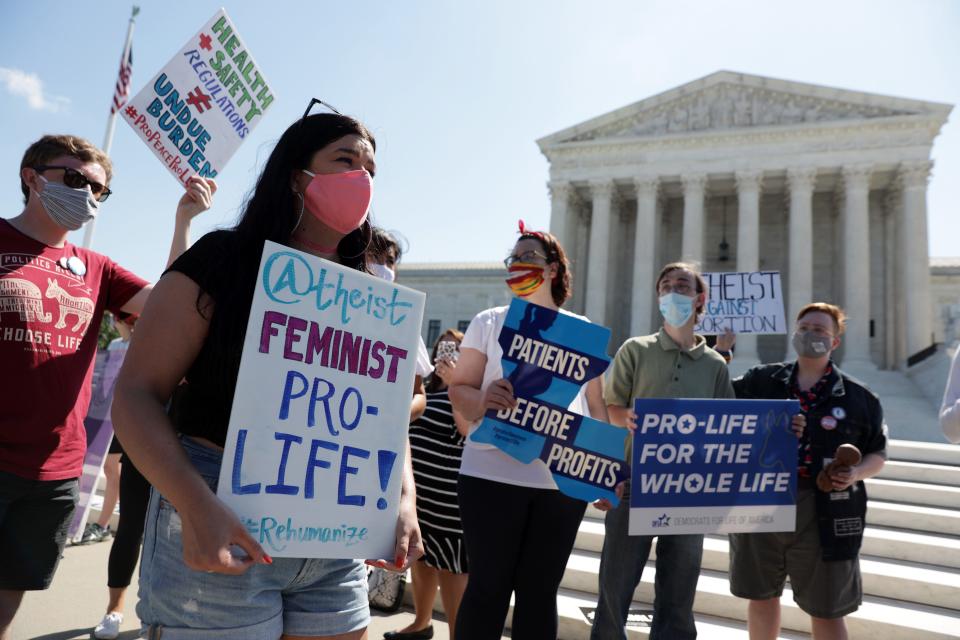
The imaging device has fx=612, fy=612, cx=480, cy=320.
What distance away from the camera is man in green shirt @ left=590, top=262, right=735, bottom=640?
138 inches

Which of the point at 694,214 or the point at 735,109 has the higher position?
the point at 735,109

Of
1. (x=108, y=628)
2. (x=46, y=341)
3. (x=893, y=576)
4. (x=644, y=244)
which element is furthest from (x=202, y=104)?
(x=644, y=244)

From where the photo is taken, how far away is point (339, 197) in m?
1.79

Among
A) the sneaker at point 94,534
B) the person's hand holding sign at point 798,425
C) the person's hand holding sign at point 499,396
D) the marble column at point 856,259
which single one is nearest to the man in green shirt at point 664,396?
the person's hand holding sign at point 798,425

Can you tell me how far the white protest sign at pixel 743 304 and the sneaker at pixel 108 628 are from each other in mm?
8251

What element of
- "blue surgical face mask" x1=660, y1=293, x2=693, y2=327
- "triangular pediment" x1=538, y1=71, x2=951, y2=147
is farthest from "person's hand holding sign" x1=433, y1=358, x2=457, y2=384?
"triangular pediment" x1=538, y1=71, x2=951, y2=147

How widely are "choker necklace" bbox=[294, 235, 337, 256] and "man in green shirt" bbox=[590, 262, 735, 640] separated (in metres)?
2.15

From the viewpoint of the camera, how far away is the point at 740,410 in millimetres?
3592

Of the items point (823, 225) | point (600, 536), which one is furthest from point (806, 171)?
point (600, 536)

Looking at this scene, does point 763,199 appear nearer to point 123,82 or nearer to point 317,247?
point 123,82

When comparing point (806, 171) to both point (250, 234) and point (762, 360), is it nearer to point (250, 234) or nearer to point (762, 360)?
point (762, 360)

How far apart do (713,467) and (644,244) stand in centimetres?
3023

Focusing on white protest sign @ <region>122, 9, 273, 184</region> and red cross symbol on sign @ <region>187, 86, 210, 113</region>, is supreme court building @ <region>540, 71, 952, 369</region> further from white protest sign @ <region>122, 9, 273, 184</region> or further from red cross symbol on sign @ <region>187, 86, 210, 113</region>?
red cross symbol on sign @ <region>187, 86, 210, 113</region>

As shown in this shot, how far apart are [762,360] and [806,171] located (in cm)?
967
